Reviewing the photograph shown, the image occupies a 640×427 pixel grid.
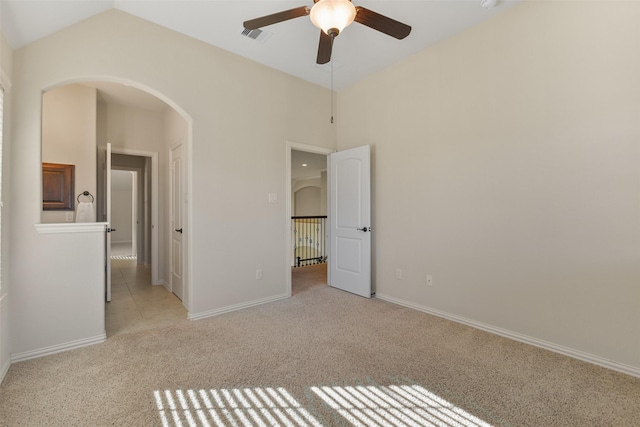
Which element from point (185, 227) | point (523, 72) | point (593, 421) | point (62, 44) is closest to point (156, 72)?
point (62, 44)

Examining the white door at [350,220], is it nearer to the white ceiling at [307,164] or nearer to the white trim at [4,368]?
the white ceiling at [307,164]

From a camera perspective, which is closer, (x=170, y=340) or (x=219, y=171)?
(x=170, y=340)

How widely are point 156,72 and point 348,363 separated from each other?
3.23 m

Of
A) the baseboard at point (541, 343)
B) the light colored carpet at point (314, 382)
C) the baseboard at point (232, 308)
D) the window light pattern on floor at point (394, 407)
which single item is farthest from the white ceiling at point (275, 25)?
the window light pattern on floor at point (394, 407)

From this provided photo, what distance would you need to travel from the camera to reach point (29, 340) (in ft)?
7.36

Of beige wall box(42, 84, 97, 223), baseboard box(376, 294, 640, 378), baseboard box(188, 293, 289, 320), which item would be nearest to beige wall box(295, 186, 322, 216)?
baseboard box(188, 293, 289, 320)

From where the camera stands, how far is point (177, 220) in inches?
154

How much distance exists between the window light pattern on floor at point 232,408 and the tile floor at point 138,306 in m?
1.34

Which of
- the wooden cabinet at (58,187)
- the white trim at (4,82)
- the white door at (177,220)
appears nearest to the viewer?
the white trim at (4,82)

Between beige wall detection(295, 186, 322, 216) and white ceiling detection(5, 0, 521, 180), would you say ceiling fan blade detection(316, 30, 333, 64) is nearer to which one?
white ceiling detection(5, 0, 521, 180)

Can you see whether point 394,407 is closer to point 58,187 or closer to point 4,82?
point 4,82

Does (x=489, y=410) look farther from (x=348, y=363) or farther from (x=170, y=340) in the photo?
(x=170, y=340)

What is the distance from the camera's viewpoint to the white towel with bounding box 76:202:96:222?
3383mm

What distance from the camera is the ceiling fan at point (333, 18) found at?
1741 millimetres
